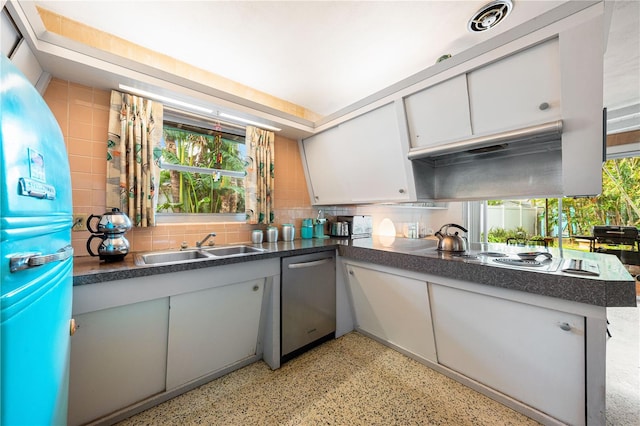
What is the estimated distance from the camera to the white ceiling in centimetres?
154

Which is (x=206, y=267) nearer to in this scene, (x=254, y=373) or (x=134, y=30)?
(x=254, y=373)

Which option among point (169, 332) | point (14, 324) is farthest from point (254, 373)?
point (14, 324)

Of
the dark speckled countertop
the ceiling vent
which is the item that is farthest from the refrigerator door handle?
the ceiling vent

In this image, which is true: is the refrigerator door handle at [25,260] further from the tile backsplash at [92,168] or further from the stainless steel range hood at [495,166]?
the stainless steel range hood at [495,166]

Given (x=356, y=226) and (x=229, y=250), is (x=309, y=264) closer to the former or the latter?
(x=229, y=250)

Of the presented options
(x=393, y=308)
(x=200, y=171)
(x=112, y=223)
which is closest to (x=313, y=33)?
(x=200, y=171)

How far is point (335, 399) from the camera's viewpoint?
1550 mm

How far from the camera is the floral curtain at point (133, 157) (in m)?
1.74

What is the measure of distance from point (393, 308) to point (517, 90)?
173cm

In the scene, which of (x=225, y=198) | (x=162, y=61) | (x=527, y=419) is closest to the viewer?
(x=527, y=419)

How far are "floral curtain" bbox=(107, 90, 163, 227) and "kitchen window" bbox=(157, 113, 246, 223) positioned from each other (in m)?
0.30

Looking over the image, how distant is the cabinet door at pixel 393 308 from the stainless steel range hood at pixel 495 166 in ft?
2.63

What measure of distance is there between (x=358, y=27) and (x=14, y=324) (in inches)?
84.9

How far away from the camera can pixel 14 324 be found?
1.75 ft
